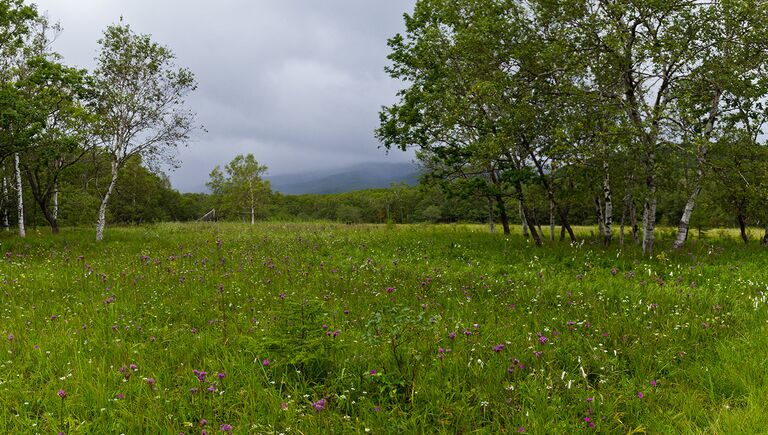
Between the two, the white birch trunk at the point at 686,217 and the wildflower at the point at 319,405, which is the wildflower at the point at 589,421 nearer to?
the wildflower at the point at 319,405

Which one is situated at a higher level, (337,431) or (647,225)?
(647,225)

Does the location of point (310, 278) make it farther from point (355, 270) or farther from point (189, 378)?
point (189, 378)

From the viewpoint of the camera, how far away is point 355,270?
34.3 feet

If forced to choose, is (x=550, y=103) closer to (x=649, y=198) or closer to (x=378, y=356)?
(x=649, y=198)

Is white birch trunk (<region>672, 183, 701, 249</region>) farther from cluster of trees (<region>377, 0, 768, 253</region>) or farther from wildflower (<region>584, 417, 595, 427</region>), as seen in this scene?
wildflower (<region>584, 417, 595, 427</region>)

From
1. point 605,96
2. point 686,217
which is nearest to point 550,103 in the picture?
point 605,96

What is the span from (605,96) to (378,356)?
507 inches

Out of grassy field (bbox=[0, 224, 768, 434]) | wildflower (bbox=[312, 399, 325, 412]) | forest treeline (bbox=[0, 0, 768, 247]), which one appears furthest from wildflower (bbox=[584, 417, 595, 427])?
forest treeline (bbox=[0, 0, 768, 247])

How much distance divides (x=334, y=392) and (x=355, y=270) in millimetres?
6353

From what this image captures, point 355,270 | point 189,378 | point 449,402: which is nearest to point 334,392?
point 449,402

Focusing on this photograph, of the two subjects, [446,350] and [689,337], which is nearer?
[446,350]

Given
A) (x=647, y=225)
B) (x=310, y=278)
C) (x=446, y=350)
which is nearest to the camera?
(x=446, y=350)

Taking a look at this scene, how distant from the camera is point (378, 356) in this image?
4.71 meters

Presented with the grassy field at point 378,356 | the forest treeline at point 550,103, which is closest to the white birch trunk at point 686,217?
the forest treeline at point 550,103
